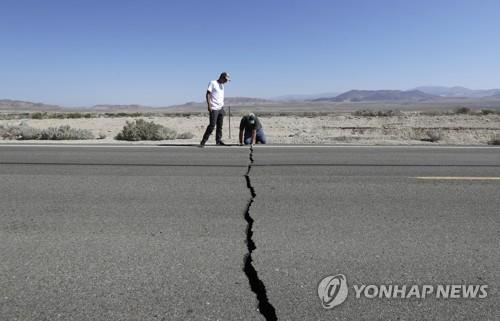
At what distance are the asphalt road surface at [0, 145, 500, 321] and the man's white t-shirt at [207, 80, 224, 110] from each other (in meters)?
3.90

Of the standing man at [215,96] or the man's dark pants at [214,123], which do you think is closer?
the standing man at [215,96]

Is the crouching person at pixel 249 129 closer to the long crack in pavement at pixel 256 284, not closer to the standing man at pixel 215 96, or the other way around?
the standing man at pixel 215 96

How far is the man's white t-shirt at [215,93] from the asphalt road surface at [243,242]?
12.8 ft

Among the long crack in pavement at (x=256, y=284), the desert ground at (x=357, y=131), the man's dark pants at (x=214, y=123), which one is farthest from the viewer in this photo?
the desert ground at (x=357, y=131)

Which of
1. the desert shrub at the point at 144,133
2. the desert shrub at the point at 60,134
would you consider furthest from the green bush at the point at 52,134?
the desert shrub at the point at 144,133

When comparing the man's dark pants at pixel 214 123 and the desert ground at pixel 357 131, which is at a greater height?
the man's dark pants at pixel 214 123

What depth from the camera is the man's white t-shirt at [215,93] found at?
10867mm

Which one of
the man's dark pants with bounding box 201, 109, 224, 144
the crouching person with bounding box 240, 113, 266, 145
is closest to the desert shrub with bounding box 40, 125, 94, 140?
the man's dark pants with bounding box 201, 109, 224, 144

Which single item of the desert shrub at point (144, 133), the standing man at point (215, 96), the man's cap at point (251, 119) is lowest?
the desert shrub at point (144, 133)

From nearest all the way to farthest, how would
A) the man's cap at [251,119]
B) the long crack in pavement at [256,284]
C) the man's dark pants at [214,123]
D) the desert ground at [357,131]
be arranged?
the long crack in pavement at [256,284], the man's dark pants at [214,123], the man's cap at [251,119], the desert ground at [357,131]

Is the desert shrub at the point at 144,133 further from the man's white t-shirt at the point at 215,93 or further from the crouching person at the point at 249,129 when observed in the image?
the man's white t-shirt at the point at 215,93

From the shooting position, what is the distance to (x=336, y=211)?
4883mm

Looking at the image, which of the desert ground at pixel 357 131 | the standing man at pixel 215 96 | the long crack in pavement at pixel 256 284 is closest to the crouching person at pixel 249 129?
the standing man at pixel 215 96

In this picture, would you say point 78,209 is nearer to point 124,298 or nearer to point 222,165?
point 124,298
